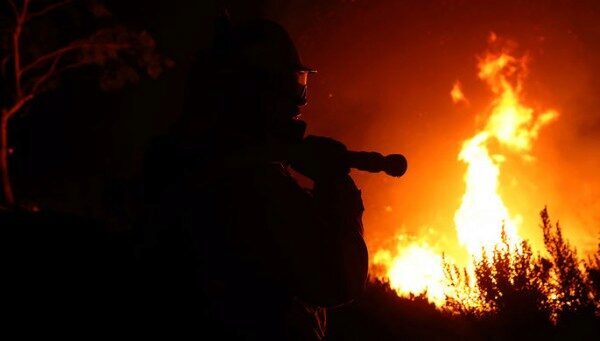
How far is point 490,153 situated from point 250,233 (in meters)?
18.8

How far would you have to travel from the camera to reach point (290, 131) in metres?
1.65

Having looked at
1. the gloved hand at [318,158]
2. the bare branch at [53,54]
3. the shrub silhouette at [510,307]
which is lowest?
the shrub silhouette at [510,307]

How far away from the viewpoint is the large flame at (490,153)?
16250mm

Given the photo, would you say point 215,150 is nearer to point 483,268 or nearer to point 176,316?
point 176,316

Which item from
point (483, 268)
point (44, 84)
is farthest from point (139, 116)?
point (483, 268)

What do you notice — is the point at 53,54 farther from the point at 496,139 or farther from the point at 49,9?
the point at 496,139

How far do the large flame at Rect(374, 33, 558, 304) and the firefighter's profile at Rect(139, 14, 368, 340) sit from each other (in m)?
14.7

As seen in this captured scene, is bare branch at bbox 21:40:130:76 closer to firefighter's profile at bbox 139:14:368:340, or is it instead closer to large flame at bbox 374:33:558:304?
large flame at bbox 374:33:558:304

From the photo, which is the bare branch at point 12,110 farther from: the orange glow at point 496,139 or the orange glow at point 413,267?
the orange glow at point 496,139

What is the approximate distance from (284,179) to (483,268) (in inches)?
237

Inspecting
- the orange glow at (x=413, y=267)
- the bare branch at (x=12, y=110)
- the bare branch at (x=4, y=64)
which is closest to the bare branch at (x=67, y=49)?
the bare branch at (x=4, y=64)

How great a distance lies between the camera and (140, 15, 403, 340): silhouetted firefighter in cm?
142

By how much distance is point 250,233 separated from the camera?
4.70ft

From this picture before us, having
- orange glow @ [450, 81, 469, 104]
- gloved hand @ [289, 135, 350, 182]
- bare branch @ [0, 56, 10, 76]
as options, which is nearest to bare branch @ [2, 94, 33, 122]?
bare branch @ [0, 56, 10, 76]
